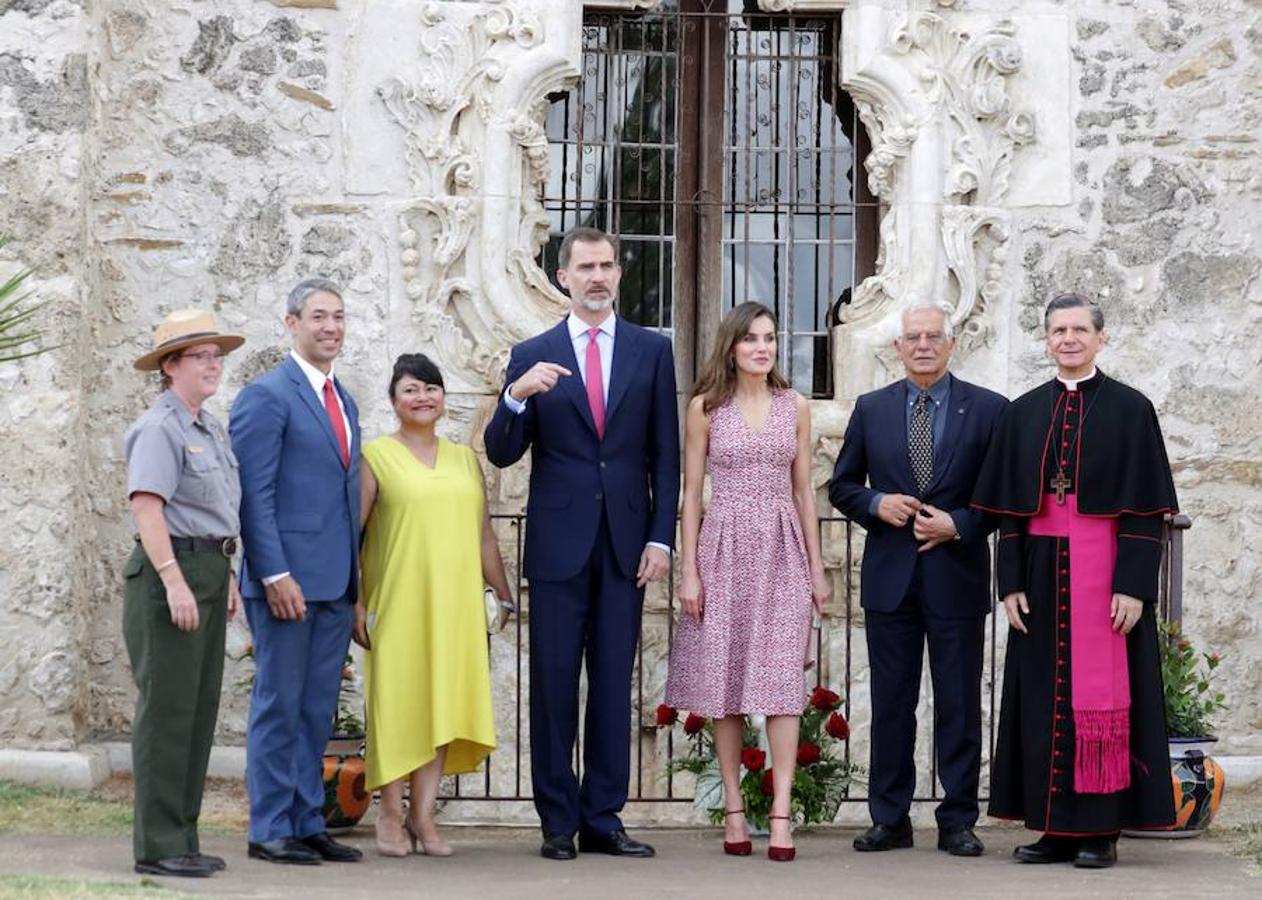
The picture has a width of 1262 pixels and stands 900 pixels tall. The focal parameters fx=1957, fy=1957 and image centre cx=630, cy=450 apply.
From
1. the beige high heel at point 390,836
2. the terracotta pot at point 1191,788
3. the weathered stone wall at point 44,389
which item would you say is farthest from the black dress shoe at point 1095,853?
the weathered stone wall at point 44,389

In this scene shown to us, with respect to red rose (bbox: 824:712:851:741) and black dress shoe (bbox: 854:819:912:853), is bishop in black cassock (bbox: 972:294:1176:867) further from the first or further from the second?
red rose (bbox: 824:712:851:741)

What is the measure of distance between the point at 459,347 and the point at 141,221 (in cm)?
135

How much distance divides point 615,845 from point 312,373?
1654 millimetres

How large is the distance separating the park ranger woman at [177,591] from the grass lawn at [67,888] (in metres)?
0.26

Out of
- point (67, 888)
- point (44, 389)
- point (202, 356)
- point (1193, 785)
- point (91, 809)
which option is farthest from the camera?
point (44, 389)

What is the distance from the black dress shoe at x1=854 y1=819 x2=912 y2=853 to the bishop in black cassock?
334mm

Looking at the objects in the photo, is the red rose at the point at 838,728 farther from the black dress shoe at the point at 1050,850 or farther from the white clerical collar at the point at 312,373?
the white clerical collar at the point at 312,373

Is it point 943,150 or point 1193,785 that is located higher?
point 943,150

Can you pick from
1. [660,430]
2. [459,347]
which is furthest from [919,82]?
[660,430]

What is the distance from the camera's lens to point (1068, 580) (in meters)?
5.73

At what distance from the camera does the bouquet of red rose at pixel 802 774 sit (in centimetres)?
614

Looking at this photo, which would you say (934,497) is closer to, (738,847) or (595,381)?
(595,381)

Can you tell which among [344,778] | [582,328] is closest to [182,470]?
[582,328]

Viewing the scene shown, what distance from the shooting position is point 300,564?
5.53m
